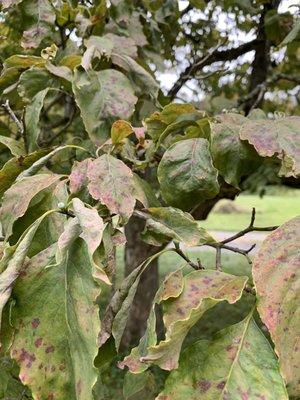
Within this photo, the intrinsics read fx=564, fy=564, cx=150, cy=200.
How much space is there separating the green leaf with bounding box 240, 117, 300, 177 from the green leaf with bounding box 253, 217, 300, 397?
222 millimetres

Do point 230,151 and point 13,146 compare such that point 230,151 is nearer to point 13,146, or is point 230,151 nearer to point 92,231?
point 92,231

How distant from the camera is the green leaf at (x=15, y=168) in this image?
3.79 feet

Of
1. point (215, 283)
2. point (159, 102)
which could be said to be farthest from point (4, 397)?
point (159, 102)

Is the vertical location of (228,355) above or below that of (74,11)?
below

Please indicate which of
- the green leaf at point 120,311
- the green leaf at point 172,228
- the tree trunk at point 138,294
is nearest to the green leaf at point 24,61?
the green leaf at point 172,228

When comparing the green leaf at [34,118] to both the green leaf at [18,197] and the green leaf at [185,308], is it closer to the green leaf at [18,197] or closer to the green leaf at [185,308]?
→ the green leaf at [18,197]

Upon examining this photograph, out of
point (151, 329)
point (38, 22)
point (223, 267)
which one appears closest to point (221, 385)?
point (151, 329)

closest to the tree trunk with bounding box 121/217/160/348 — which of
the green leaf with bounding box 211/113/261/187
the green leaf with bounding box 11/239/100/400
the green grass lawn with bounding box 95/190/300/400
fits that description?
the green grass lawn with bounding box 95/190/300/400

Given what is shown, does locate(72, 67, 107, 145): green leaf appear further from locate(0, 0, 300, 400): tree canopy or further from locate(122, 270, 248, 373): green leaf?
locate(122, 270, 248, 373): green leaf

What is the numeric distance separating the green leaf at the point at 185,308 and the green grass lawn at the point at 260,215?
15640 millimetres

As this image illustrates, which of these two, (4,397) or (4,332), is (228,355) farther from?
(4,397)

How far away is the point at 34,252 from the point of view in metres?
1.03

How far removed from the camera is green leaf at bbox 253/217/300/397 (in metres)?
0.78

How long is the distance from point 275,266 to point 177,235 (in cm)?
20
